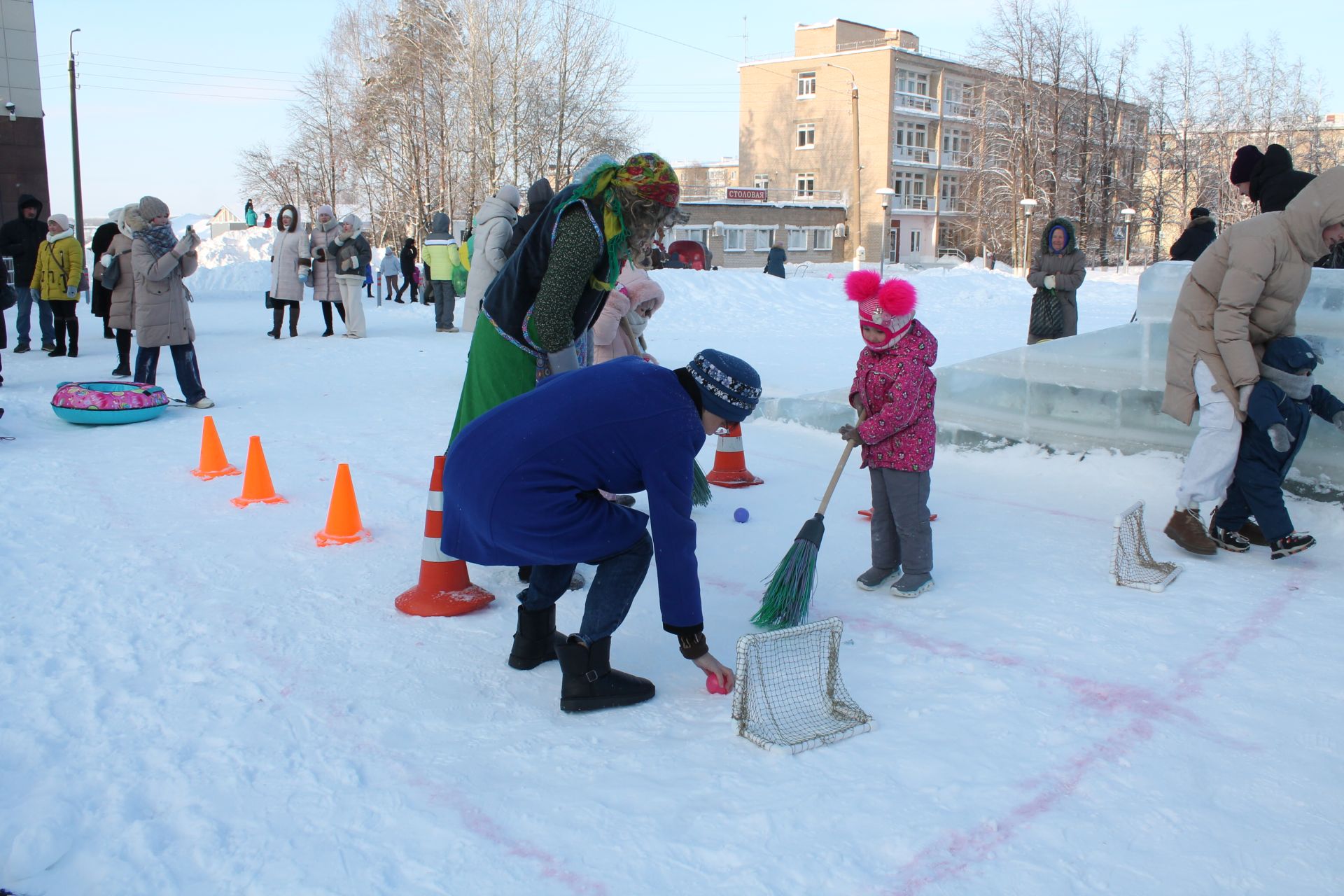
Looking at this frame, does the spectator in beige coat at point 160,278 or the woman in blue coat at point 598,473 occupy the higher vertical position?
the spectator in beige coat at point 160,278

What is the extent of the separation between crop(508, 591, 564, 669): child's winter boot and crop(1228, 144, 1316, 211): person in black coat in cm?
445

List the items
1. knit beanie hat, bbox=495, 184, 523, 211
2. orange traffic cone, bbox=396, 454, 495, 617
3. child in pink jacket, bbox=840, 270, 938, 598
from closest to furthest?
orange traffic cone, bbox=396, 454, 495, 617 → child in pink jacket, bbox=840, 270, 938, 598 → knit beanie hat, bbox=495, 184, 523, 211

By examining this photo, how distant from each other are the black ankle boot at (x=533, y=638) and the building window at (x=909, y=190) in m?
54.4

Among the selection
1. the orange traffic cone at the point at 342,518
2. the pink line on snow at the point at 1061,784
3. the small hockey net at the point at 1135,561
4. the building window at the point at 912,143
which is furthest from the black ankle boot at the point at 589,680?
the building window at the point at 912,143

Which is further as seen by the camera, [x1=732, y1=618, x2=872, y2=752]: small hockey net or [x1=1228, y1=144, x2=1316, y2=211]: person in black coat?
[x1=1228, y1=144, x2=1316, y2=211]: person in black coat

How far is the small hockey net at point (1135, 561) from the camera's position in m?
4.20

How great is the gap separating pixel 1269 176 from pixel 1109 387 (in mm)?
1421

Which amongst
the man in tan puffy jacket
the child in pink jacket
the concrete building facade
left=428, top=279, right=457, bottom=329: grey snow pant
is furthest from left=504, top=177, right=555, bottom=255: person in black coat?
the concrete building facade

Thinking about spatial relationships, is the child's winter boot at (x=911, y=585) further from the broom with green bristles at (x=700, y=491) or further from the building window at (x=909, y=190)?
the building window at (x=909, y=190)

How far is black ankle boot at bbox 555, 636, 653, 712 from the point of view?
10.0 ft

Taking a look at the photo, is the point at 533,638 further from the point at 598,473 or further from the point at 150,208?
the point at 150,208

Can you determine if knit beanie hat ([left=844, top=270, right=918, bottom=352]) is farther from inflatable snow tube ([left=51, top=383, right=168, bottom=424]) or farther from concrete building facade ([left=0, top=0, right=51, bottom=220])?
concrete building facade ([left=0, top=0, right=51, bottom=220])

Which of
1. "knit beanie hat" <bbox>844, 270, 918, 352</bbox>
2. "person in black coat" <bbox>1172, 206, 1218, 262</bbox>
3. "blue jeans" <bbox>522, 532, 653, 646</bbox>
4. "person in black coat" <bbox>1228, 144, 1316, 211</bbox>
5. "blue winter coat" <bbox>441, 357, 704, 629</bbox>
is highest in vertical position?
"person in black coat" <bbox>1228, 144, 1316, 211</bbox>

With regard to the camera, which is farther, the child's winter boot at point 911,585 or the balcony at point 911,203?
the balcony at point 911,203
